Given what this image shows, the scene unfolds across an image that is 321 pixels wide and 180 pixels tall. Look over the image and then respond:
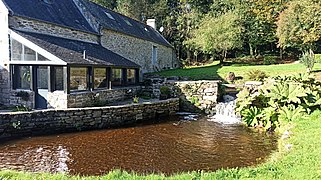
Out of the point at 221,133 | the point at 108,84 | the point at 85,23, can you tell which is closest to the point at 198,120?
the point at 221,133

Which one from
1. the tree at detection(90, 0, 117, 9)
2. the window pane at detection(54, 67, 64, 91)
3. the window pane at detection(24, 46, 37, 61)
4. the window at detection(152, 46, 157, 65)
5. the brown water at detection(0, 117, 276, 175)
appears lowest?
the brown water at detection(0, 117, 276, 175)

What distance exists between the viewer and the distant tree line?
24.9 metres

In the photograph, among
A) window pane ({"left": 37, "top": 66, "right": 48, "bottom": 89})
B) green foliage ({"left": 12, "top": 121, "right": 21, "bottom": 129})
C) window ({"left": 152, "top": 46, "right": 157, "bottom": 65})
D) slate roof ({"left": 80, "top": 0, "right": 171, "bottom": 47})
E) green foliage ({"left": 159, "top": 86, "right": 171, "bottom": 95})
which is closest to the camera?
green foliage ({"left": 12, "top": 121, "right": 21, "bottom": 129})

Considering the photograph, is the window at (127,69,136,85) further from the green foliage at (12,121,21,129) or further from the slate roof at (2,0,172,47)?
the green foliage at (12,121,21,129)

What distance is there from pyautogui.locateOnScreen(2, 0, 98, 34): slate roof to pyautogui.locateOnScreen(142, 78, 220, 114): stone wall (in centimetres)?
616

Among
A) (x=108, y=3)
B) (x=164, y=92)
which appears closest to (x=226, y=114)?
(x=164, y=92)

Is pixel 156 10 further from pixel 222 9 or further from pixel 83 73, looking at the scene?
pixel 83 73

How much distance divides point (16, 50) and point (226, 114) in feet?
32.8

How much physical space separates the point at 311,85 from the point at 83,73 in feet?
32.8

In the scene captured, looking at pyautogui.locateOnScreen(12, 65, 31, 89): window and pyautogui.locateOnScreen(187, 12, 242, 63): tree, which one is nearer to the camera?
pyautogui.locateOnScreen(12, 65, 31, 89): window

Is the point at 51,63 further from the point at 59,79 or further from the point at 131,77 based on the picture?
the point at 131,77

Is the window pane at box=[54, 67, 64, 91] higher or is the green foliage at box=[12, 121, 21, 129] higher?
the window pane at box=[54, 67, 64, 91]

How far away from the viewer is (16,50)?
481 inches

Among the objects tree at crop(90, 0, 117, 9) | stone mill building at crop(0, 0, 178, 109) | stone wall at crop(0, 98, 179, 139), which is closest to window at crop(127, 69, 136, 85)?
stone mill building at crop(0, 0, 178, 109)
